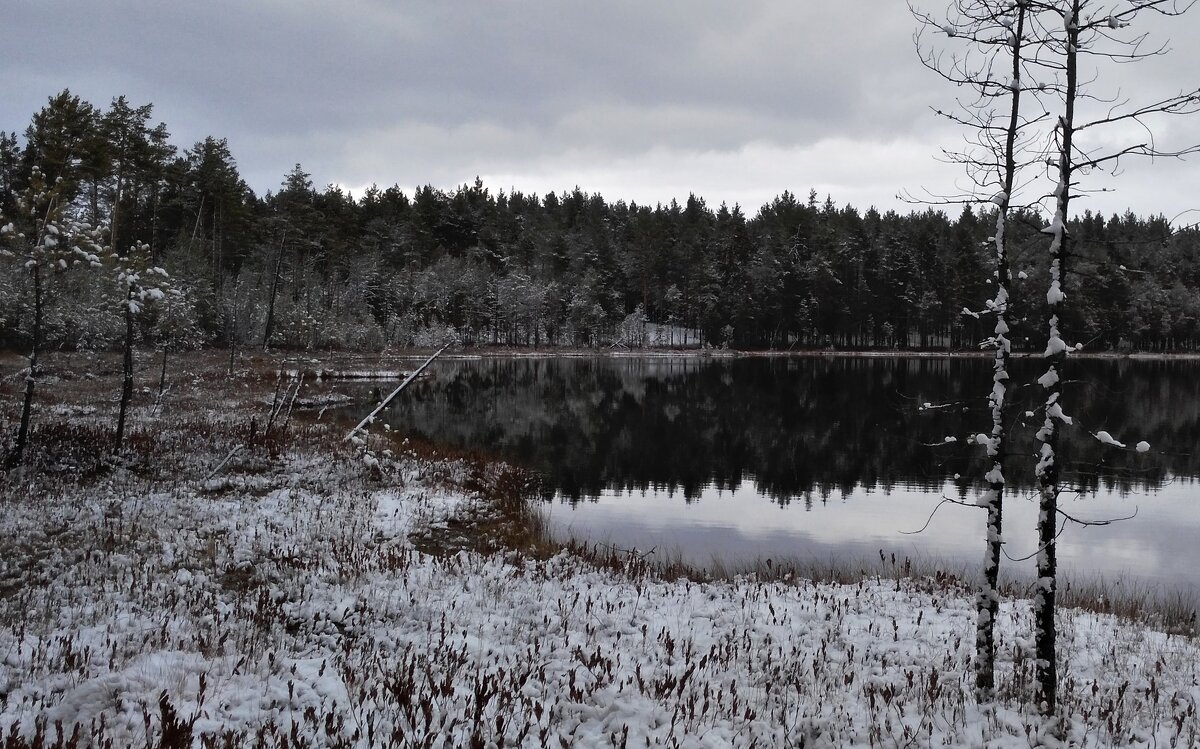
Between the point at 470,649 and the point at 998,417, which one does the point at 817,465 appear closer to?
the point at 998,417

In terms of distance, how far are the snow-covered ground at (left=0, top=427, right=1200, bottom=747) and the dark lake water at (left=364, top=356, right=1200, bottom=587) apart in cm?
261

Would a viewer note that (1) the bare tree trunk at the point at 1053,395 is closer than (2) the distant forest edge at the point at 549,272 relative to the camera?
Yes

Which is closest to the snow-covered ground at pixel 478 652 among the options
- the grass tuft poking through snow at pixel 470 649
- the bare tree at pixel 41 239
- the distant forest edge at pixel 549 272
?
the grass tuft poking through snow at pixel 470 649

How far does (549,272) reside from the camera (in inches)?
4353

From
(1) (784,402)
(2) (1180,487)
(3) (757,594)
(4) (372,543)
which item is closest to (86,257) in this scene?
(4) (372,543)

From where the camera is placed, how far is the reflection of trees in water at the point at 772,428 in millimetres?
23828

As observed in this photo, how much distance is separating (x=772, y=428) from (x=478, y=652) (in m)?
29.5

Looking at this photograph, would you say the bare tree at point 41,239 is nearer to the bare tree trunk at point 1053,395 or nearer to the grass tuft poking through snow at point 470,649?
the grass tuft poking through snow at point 470,649

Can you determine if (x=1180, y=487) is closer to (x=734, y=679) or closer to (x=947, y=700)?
(x=947, y=700)

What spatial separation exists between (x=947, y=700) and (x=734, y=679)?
2126 millimetres

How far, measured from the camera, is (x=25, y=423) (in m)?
15.0

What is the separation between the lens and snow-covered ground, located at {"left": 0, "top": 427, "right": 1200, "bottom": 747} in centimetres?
569

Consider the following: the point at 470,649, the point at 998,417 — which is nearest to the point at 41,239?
the point at 470,649

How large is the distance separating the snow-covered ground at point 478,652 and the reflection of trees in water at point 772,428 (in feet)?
12.2
